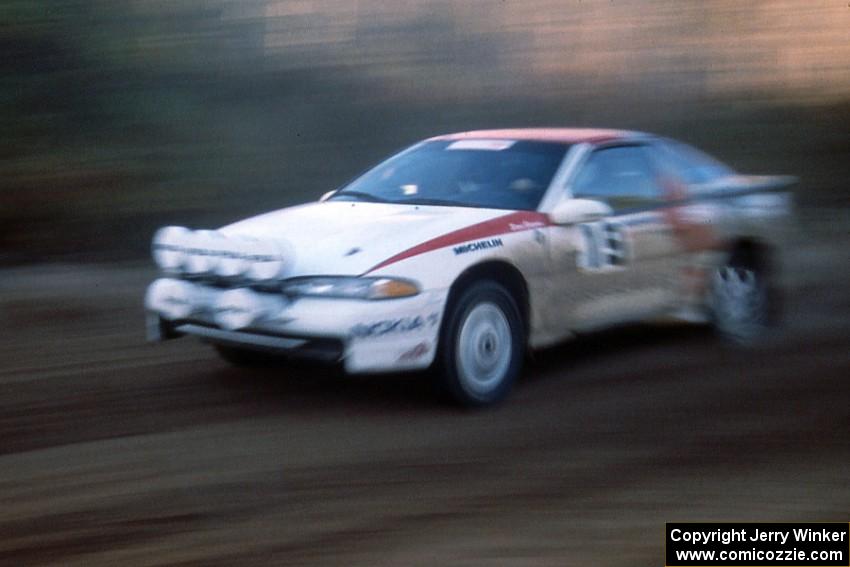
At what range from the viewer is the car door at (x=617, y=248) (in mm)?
7332

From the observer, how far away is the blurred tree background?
1260 cm

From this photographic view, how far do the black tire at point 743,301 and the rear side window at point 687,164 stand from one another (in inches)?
23.0

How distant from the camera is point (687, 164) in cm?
864

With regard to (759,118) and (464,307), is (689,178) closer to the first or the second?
(464,307)

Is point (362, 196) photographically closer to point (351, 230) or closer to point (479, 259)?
point (351, 230)

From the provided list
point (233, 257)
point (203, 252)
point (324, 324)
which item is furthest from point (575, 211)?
point (203, 252)

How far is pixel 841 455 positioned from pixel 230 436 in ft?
9.70

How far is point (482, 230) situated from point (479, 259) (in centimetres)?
20

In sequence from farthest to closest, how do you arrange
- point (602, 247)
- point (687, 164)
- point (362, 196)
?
point (687, 164) < point (362, 196) < point (602, 247)

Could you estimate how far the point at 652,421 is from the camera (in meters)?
6.68

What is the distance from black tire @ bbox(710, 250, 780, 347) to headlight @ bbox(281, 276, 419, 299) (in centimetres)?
297

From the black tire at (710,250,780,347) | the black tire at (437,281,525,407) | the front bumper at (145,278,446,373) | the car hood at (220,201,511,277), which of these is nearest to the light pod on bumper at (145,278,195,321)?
the front bumper at (145,278,446,373)

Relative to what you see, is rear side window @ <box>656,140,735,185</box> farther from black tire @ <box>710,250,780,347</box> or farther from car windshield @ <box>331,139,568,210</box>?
car windshield @ <box>331,139,568,210</box>

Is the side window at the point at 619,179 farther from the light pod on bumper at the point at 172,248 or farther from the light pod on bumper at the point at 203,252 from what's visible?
the light pod on bumper at the point at 172,248
